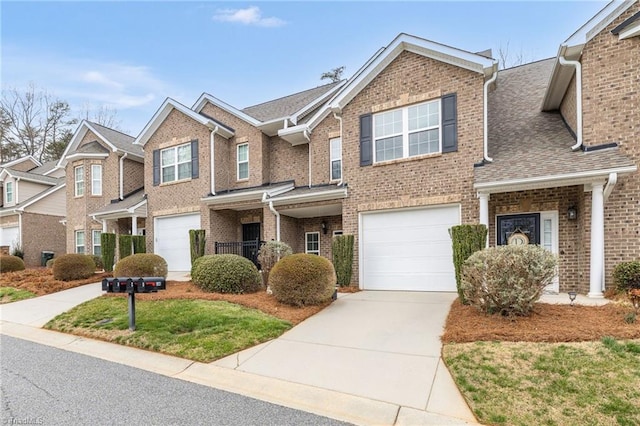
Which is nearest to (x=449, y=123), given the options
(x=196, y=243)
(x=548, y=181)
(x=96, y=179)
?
(x=548, y=181)

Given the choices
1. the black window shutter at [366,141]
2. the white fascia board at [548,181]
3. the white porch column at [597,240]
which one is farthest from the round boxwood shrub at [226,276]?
the white porch column at [597,240]

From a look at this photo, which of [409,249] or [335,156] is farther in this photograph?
[335,156]

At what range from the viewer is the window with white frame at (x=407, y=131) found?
379 inches

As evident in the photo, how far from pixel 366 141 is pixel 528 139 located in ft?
15.2

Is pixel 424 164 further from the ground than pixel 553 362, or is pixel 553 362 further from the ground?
pixel 424 164

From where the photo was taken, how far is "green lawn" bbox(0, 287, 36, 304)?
1027 centimetres

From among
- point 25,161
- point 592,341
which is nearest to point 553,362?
point 592,341

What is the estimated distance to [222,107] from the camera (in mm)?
15062

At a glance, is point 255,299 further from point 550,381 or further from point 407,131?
point 407,131

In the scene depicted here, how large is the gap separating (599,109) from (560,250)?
352cm

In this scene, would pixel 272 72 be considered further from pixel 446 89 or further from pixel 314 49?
pixel 446 89

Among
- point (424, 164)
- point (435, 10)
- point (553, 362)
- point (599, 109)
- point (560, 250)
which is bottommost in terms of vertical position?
point (553, 362)

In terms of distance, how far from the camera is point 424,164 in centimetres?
961

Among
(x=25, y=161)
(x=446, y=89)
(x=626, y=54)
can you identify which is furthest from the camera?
(x=25, y=161)
